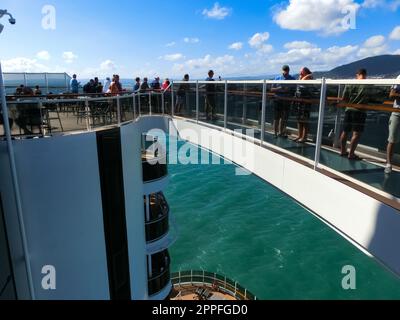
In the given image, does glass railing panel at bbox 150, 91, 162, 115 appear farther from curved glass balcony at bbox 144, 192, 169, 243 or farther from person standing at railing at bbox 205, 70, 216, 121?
curved glass balcony at bbox 144, 192, 169, 243

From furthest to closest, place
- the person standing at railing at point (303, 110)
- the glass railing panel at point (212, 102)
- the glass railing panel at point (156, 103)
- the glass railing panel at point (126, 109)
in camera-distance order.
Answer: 1. the glass railing panel at point (156, 103)
2. the glass railing panel at point (212, 102)
3. the glass railing panel at point (126, 109)
4. the person standing at railing at point (303, 110)

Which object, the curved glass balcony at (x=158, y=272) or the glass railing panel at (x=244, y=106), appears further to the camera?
the curved glass balcony at (x=158, y=272)

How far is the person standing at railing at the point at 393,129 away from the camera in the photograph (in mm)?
4156

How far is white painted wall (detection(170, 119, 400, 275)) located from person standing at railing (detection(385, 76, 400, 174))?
60 centimetres

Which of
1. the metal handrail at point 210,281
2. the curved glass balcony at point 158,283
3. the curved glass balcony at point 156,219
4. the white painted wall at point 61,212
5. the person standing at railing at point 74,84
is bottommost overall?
the metal handrail at point 210,281

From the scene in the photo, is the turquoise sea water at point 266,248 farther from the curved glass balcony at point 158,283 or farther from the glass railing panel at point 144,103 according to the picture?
the curved glass balcony at point 158,283

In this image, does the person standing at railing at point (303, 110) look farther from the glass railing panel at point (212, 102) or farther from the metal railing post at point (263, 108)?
the glass railing panel at point (212, 102)

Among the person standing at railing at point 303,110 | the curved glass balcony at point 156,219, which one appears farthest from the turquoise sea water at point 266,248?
the person standing at railing at point 303,110

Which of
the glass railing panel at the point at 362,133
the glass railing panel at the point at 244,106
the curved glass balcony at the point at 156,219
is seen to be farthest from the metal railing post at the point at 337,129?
the curved glass balcony at the point at 156,219

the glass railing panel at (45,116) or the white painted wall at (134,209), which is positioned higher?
the glass railing panel at (45,116)

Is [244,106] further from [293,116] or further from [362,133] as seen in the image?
[362,133]

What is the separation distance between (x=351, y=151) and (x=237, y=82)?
4.24m

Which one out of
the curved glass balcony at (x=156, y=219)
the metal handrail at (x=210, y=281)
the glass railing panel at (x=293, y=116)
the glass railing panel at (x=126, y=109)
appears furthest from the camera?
the metal handrail at (x=210, y=281)
